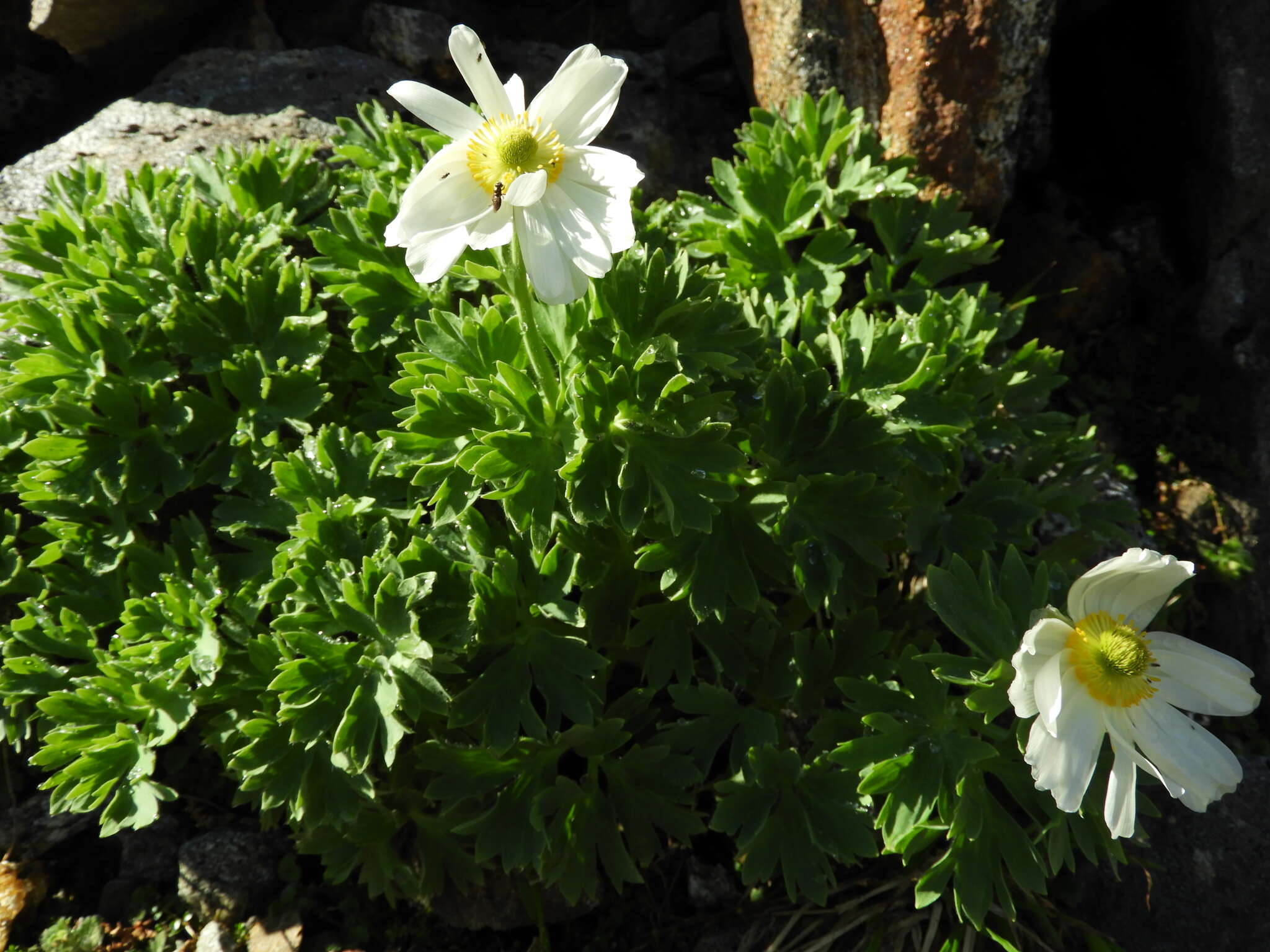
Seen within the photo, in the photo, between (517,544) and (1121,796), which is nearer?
(1121,796)

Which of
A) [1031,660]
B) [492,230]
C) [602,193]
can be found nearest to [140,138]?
[492,230]

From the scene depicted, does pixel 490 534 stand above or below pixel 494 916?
above

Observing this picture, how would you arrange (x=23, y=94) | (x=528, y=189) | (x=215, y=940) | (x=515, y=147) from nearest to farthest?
(x=528, y=189) < (x=515, y=147) < (x=215, y=940) < (x=23, y=94)

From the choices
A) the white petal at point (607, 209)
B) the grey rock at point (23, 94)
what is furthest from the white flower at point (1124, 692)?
the grey rock at point (23, 94)

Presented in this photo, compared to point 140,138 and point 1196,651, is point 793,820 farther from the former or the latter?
point 140,138

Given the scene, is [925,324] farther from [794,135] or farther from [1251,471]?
[1251,471]

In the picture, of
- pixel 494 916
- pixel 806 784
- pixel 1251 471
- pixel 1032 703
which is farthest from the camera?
pixel 1251 471

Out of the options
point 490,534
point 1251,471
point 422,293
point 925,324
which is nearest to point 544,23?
point 422,293
